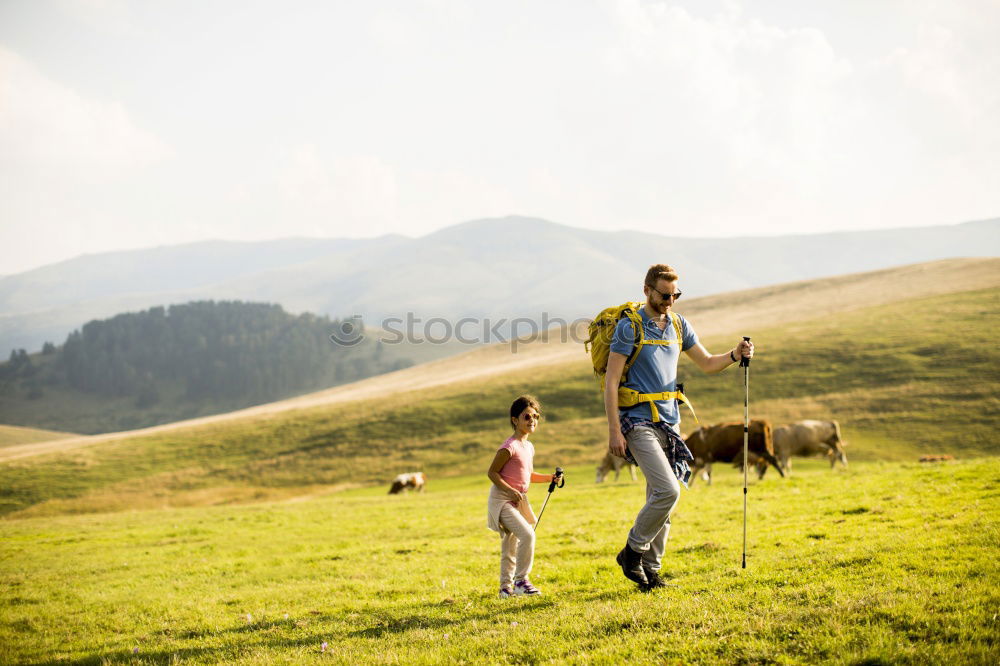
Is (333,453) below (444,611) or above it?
below

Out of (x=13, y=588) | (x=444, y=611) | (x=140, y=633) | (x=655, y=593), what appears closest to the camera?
(x=655, y=593)

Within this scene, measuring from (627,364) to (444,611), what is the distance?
4346 millimetres

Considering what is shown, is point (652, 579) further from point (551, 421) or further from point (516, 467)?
point (551, 421)

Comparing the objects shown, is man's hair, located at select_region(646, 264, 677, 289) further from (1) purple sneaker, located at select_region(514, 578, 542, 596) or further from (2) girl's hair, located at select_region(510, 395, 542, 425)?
(1) purple sneaker, located at select_region(514, 578, 542, 596)

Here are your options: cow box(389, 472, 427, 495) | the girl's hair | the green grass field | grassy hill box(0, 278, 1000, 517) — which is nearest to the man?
the green grass field

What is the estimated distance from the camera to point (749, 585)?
9.16 meters

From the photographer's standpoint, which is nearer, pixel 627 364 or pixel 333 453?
pixel 627 364

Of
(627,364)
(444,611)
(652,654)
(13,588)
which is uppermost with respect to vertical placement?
(627,364)

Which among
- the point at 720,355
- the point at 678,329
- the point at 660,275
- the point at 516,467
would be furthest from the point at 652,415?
the point at 516,467

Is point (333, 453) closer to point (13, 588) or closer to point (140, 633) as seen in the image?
point (13, 588)

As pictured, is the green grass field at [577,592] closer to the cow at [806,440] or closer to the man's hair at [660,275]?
the man's hair at [660,275]

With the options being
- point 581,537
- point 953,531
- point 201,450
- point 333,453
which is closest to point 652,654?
point 953,531

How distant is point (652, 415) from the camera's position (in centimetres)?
901

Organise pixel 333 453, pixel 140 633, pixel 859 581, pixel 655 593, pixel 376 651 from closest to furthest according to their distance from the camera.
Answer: pixel 376 651 < pixel 859 581 < pixel 655 593 < pixel 140 633 < pixel 333 453
